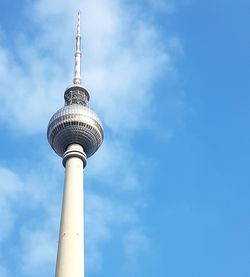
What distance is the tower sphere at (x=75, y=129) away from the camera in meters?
99.6

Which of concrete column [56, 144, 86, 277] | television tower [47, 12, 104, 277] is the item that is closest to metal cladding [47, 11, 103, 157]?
television tower [47, 12, 104, 277]

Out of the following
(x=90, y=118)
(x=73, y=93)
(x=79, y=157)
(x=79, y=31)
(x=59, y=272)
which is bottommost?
(x=59, y=272)

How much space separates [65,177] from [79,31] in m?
43.4

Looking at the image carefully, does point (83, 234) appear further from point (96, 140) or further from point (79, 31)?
point (79, 31)

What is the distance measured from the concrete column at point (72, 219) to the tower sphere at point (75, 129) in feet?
5.76

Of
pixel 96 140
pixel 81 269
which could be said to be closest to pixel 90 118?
pixel 96 140

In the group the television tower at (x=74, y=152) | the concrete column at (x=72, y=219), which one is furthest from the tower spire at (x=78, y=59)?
the concrete column at (x=72, y=219)

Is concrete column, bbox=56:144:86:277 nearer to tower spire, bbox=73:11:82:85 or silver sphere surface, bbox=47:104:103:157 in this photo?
silver sphere surface, bbox=47:104:103:157

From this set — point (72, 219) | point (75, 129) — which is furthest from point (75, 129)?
point (72, 219)

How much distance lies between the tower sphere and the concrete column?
5.76ft

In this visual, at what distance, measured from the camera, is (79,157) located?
9762 cm

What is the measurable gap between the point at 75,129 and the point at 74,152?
4790 mm

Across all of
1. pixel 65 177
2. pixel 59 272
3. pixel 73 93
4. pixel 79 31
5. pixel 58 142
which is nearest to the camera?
pixel 59 272

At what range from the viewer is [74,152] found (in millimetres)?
97312
